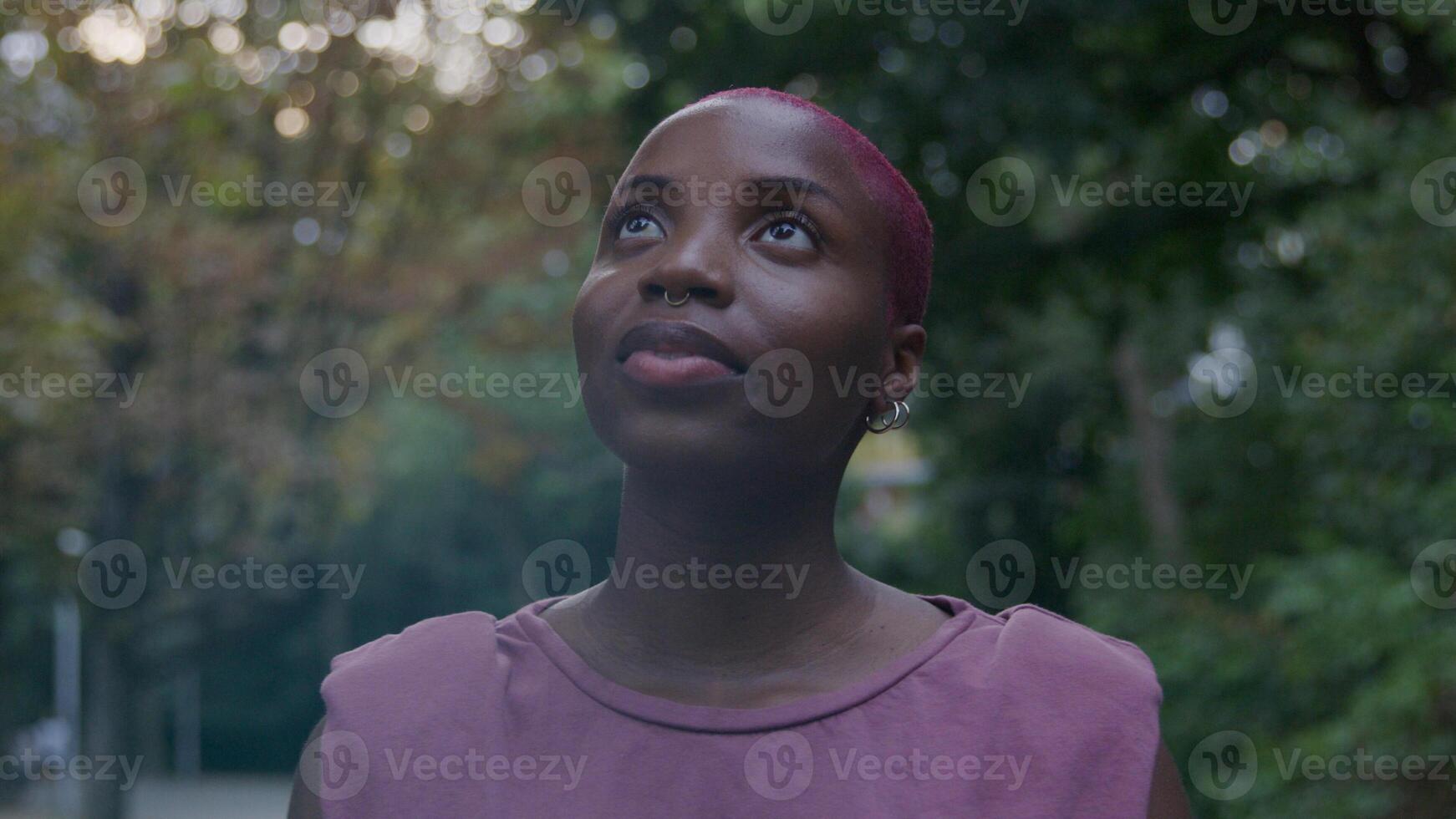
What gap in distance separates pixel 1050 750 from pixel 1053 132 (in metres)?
5.09

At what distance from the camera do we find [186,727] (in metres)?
25.3

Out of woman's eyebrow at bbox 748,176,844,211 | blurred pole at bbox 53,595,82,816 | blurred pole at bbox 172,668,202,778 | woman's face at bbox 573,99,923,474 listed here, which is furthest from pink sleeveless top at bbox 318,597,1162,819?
blurred pole at bbox 172,668,202,778

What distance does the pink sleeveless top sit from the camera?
A: 195cm

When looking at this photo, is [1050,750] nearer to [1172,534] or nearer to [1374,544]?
[1374,544]

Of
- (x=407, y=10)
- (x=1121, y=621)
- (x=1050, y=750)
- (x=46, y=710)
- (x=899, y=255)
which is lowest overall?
(x=46, y=710)

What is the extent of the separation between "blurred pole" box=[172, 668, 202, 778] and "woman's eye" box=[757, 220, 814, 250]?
24.9 metres

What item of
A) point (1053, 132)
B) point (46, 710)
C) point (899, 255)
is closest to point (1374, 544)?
point (1053, 132)

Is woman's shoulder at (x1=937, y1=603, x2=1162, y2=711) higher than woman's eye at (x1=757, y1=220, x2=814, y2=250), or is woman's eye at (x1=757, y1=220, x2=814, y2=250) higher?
woman's eye at (x1=757, y1=220, x2=814, y2=250)

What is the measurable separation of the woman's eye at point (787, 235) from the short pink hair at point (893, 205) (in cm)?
14

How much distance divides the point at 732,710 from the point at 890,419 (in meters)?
0.56

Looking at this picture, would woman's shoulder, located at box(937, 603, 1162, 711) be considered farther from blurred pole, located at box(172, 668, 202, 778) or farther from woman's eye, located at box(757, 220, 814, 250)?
blurred pole, located at box(172, 668, 202, 778)

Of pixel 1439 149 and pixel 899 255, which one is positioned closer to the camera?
pixel 899 255

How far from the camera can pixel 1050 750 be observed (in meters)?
1.97

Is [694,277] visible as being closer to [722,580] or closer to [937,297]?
[722,580]
